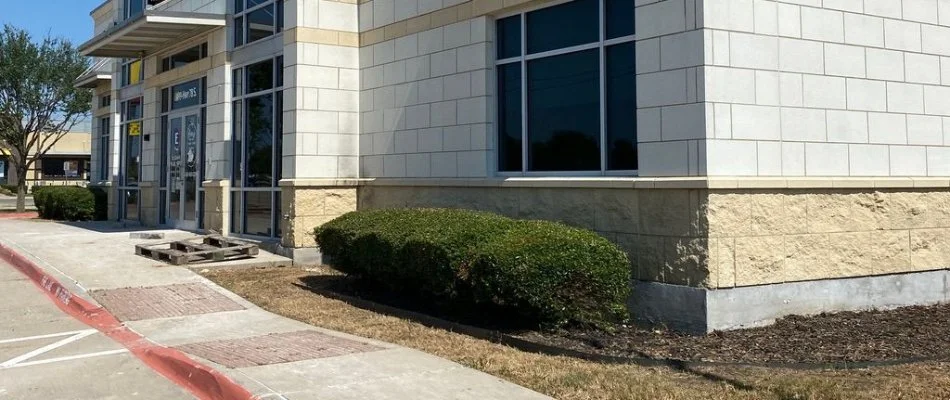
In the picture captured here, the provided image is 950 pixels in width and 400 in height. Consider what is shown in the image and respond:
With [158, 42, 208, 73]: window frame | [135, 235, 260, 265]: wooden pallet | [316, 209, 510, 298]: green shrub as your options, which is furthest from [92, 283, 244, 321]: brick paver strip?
[158, 42, 208, 73]: window frame

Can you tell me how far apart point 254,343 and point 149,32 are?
11243 millimetres

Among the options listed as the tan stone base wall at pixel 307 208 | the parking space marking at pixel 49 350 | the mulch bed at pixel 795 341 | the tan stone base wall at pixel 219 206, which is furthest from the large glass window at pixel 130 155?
the mulch bed at pixel 795 341

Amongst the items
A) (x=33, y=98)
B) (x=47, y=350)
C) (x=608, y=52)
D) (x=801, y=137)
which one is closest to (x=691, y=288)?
(x=801, y=137)

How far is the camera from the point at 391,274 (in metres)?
9.06

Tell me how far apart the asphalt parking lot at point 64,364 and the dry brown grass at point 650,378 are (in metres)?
2.14

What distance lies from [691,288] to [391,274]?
136 inches

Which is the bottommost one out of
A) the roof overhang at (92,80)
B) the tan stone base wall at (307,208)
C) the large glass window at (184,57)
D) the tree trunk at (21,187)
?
the tan stone base wall at (307,208)

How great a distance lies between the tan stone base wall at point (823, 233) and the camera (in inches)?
299

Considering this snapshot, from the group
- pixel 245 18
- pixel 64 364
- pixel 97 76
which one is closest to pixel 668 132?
pixel 64 364

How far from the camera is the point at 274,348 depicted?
7.02m

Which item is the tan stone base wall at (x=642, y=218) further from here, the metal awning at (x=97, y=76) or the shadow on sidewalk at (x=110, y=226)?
the metal awning at (x=97, y=76)

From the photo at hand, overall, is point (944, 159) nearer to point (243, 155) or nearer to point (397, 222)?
point (397, 222)

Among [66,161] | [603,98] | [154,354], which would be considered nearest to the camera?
[154,354]

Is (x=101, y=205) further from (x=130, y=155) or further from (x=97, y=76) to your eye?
(x=97, y=76)
